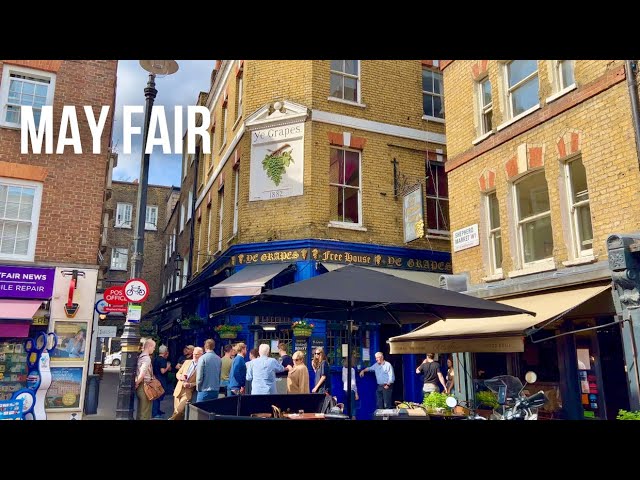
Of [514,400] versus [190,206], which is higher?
[190,206]

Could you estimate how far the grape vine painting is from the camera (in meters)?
14.2

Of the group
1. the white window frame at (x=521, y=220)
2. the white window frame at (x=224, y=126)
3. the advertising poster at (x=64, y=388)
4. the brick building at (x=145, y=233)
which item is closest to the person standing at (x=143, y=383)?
the advertising poster at (x=64, y=388)

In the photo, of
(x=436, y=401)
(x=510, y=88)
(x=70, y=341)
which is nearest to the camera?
(x=436, y=401)

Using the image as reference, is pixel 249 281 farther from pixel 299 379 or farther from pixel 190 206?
pixel 190 206

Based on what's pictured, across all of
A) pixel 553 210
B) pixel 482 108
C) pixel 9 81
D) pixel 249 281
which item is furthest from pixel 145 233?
pixel 553 210

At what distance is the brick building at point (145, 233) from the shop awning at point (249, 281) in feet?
75.0

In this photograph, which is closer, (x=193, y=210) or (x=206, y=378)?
(x=206, y=378)

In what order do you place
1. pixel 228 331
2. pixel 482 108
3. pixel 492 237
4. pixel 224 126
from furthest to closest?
pixel 224 126 → pixel 228 331 → pixel 482 108 → pixel 492 237

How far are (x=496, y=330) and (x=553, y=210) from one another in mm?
2864

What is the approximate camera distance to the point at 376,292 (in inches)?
232

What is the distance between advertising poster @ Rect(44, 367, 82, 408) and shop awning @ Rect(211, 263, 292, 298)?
12.0 feet

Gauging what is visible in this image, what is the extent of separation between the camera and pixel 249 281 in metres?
12.6

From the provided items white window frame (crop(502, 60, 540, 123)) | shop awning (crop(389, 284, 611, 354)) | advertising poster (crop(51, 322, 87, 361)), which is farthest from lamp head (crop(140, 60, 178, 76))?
white window frame (crop(502, 60, 540, 123))
